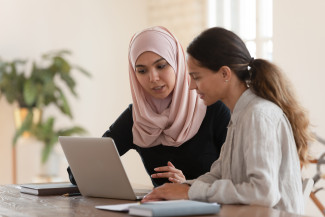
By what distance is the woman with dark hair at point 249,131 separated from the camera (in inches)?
66.5

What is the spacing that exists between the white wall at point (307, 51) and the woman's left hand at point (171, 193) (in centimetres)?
337

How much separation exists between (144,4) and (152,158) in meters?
5.01

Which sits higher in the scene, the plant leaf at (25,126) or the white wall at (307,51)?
the white wall at (307,51)

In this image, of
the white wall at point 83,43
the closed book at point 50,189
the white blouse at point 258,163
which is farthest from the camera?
the white wall at point 83,43

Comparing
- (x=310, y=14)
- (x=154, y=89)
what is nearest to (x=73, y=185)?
(x=154, y=89)

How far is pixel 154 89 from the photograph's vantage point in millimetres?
2549

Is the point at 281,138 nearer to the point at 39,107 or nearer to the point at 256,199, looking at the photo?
the point at 256,199

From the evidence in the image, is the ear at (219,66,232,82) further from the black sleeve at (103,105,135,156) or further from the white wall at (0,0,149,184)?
the white wall at (0,0,149,184)

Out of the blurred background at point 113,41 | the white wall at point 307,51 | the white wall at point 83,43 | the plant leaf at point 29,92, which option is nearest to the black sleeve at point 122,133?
the white wall at point 307,51

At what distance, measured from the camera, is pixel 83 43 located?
677cm

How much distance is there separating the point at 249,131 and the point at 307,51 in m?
3.68

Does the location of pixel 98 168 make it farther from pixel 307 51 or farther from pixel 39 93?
pixel 39 93

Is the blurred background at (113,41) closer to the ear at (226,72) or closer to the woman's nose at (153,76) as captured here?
the woman's nose at (153,76)

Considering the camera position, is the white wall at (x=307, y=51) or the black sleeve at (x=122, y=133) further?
the white wall at (x=307, y=51)
